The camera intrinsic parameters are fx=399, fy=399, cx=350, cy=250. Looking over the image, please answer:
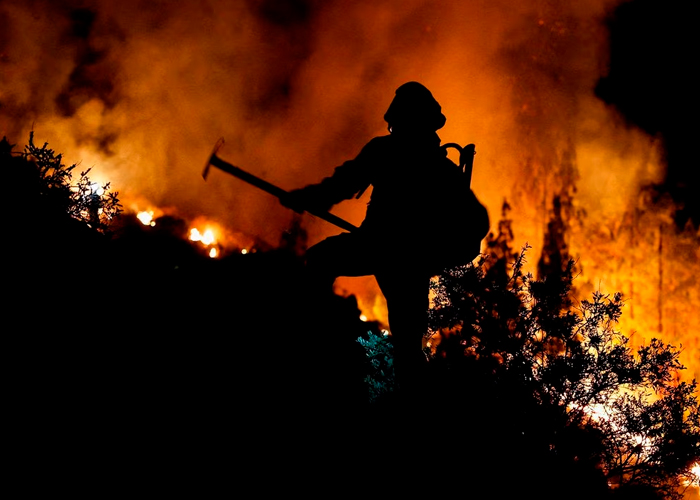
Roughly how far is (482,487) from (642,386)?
1426 centimetres

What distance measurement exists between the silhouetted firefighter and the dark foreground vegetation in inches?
67.6

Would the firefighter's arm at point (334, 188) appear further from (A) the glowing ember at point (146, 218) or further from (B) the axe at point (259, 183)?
(A) the glowing ember at point (146, 218)

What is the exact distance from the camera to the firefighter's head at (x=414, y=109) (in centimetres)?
485

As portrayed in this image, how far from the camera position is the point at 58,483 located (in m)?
3.91

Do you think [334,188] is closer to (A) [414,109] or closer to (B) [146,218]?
(A) [414,109]

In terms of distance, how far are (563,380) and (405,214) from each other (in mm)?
14516

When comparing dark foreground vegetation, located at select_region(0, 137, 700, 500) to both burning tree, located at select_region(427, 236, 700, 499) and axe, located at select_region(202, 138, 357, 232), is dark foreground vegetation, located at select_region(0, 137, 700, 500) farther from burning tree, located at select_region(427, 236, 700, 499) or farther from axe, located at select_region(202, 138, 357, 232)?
axe, located at select_region(202, 138, 357, 232)

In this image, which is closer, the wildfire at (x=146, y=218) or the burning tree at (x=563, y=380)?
the burning tree at (x=563, y=380)

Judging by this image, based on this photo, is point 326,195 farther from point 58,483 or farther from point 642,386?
point 642,386

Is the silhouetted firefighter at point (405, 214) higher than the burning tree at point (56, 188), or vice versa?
the burning tree at point (56, 188)

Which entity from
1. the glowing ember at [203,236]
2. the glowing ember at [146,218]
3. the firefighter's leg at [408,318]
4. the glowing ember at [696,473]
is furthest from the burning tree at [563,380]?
the glowing ember at [203,236]

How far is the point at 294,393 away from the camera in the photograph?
6.63 metres

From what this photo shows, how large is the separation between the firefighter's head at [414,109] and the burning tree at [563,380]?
37.4 feet

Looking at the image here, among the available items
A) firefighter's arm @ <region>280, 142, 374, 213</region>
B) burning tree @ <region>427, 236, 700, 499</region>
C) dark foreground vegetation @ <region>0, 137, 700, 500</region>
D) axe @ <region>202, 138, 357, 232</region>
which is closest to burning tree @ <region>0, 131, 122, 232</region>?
dark foreground vegetation @ <region>0, 137, 700, 500</region>
